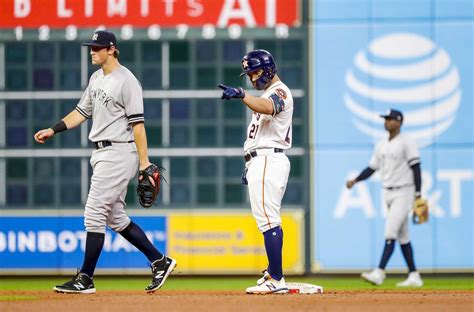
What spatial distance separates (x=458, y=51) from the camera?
1596 centimetres

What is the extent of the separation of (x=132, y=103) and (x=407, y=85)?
6664 mm

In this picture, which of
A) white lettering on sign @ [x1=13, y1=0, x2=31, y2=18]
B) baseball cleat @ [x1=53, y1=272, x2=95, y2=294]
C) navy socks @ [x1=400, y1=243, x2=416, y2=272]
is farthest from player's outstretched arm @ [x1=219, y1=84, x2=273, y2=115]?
white lettering on sign @ [x1=13, y1=0, x2=31, y2=18]

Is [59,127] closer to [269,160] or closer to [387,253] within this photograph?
[269,160]

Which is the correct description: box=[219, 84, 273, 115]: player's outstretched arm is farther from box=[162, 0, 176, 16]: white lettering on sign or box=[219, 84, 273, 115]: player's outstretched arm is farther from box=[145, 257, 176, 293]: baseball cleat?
box=[162, 0, 176, 16]: white lettering on sign

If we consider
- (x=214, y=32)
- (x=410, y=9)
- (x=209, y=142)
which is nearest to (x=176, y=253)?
(x=209, y=142)

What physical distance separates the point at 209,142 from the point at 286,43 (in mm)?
1503

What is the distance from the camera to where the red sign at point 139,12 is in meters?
15.9

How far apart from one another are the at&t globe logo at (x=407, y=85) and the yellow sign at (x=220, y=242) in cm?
161

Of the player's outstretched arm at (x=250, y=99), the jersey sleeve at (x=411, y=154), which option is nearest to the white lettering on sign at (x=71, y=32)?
the jersey sleeve at (x=411, y=154)

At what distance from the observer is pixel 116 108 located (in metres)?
9.98

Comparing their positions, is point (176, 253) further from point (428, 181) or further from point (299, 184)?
point (428, 181)

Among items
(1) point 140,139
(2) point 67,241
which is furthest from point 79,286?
(2) point 67,241

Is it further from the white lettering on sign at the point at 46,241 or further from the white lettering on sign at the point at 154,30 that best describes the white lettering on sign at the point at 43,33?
the white lettering on sign at the point at 46,241

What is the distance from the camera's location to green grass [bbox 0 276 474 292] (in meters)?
14.0
